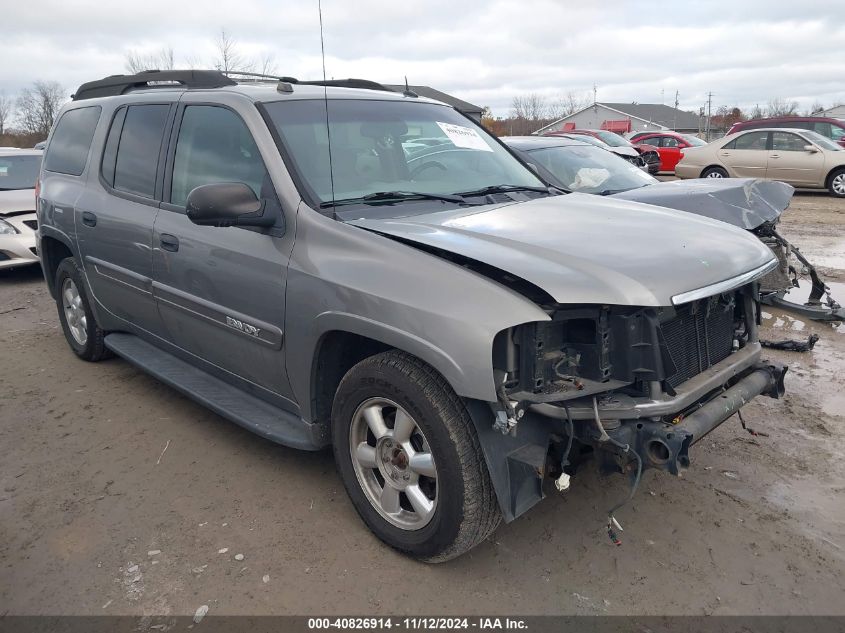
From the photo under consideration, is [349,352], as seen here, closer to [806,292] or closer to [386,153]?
[386,153]

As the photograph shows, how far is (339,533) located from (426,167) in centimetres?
190

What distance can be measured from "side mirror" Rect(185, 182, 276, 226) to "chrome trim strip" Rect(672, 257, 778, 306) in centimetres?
181

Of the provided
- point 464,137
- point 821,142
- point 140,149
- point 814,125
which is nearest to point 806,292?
point 464,137

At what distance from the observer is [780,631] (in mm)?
2469

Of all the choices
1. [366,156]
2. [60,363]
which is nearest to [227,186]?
[366,156]

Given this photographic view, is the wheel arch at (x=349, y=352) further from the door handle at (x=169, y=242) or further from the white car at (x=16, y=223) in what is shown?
the white car at (x=16, y=223)

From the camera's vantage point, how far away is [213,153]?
362 centimetres

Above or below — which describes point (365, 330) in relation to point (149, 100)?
below

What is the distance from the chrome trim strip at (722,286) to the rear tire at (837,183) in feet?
46.4

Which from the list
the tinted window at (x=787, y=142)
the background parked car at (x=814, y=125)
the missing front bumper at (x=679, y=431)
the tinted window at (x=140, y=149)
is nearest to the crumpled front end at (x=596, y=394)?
the missing front bumper at (x=679, y=431)

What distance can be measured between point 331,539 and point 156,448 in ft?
4.83

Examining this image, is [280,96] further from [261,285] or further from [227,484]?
[227,484]

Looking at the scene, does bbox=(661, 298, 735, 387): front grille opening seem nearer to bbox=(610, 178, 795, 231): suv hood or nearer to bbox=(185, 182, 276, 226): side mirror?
bbox=(185, 182, 276, 226): side mirror

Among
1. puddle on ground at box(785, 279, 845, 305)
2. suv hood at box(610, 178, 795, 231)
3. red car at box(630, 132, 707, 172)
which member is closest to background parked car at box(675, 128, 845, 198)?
red car at box(630, 132, 707, 172)
